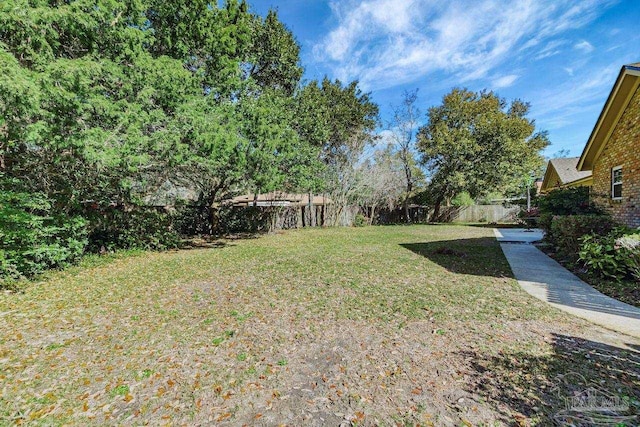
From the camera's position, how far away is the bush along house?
7.52 metres

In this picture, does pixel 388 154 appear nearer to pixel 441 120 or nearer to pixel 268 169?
pixel 441 120

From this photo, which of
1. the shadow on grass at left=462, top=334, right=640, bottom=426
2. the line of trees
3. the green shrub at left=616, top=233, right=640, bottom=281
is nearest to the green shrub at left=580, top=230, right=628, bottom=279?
the green shrub at left=616, top=233, right=640, bottom=281

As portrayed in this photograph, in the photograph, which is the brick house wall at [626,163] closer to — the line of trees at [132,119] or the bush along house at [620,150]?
the bush along house at [620,150]

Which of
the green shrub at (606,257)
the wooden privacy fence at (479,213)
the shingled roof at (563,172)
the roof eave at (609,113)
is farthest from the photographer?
the wooden privacy fence at (479,213)

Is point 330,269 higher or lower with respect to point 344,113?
lower

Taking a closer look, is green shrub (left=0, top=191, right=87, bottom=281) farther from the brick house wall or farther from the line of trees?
the brick house wall

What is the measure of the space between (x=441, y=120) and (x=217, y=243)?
22.6 metres

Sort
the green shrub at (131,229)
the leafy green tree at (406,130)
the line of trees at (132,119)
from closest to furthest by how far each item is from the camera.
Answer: the line of trees at (132,119) < the green shrub at (131,229) < the leafy green tree at (406,130)

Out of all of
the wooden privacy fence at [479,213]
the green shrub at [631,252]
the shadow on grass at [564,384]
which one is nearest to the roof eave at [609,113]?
the green shrub at [631,252]

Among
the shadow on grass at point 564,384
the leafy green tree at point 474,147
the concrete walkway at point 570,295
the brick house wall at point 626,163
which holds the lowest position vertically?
the shadow on grass at point 564,384

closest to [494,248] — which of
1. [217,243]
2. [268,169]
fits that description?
[268,169]

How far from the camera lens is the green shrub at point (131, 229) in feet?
29.9

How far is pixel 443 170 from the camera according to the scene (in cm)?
2470

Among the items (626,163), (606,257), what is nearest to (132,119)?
(606,257)
